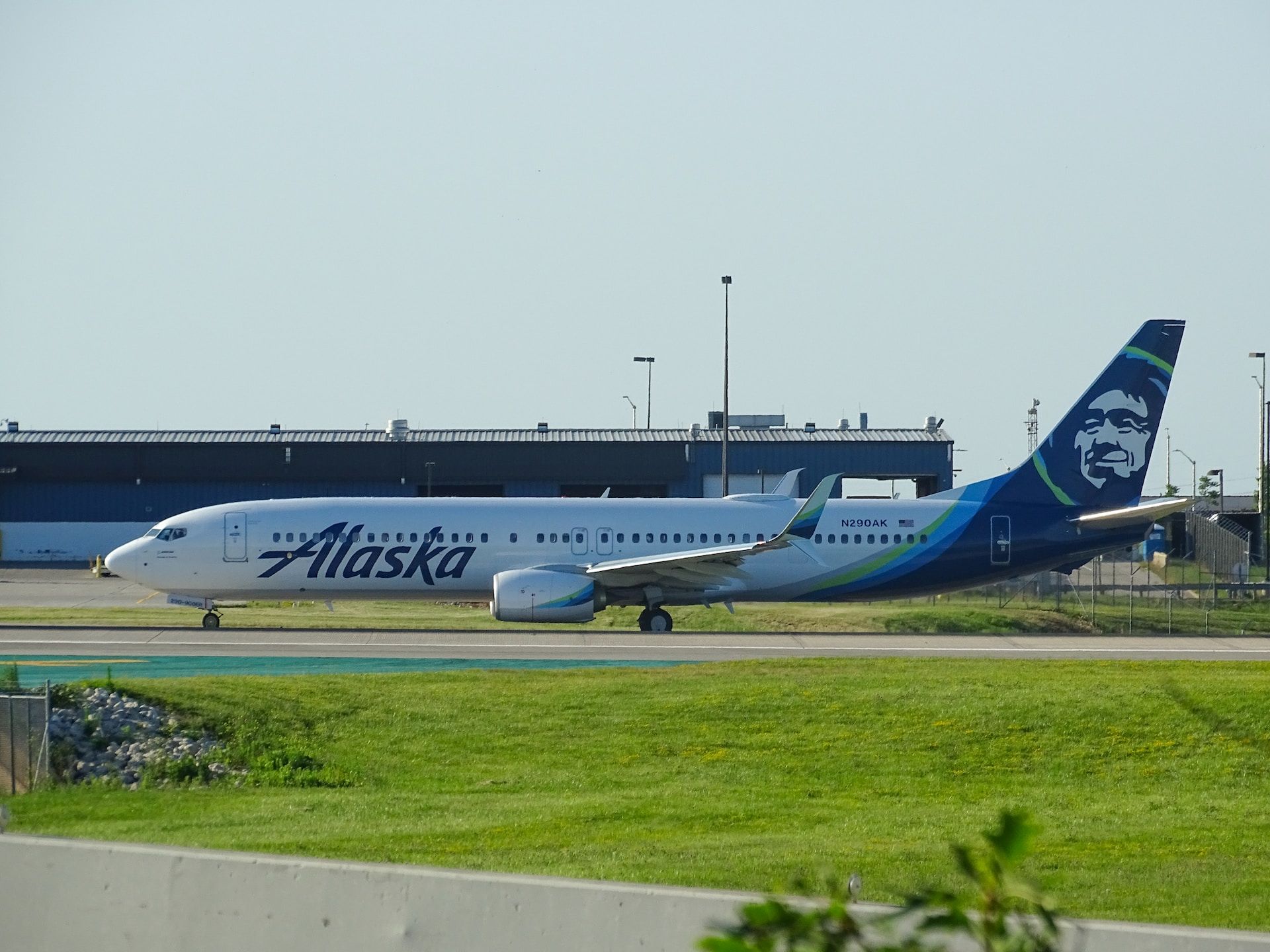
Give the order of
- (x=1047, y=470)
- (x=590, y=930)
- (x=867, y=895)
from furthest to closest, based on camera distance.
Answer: (x=1047, y=470) < (x=867, y=895) < (x=590, y=930)

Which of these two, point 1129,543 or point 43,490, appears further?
point 43,490

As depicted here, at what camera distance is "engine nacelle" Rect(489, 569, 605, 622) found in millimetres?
34156

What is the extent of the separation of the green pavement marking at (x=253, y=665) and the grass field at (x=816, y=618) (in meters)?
8.38

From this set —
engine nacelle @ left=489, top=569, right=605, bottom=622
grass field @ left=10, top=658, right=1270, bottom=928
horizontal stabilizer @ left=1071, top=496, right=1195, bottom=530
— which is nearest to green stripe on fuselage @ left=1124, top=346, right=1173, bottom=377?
horizontal stabilizer @ left=1071, top=496, right=1195, bottom=530

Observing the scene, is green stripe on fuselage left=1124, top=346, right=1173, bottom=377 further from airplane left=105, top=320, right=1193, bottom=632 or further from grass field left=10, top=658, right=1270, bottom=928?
grass field left=10, top=658, right=1270, bottom=928

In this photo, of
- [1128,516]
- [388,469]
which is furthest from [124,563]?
[388,469]

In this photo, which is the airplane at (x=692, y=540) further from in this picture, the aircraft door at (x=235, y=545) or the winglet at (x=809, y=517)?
the winglet at (x=809, y=517)

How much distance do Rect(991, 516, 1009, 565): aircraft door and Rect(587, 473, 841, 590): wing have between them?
408 cm

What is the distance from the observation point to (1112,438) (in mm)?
36938

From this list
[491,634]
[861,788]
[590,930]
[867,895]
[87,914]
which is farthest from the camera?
[491,634]

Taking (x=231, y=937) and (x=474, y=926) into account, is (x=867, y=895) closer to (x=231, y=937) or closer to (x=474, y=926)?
(x=474, y=926)

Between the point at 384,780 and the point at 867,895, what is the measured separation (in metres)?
7.38

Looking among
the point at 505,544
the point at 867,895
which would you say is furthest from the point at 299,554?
the point at 867,895

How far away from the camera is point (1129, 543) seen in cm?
3622
